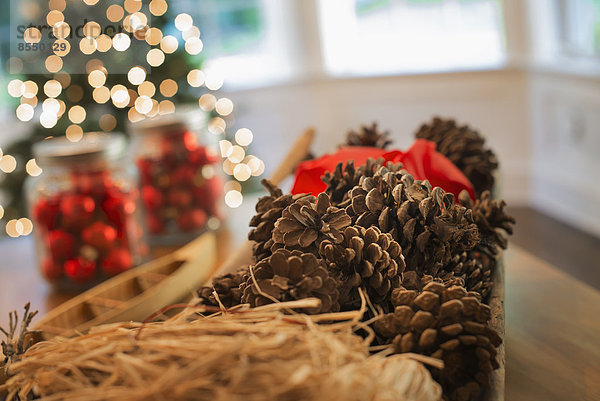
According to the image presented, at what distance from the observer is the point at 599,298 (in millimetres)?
796

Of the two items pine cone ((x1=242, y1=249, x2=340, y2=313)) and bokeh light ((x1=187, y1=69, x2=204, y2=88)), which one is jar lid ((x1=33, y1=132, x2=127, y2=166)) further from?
bokeh light ((x1=187, y1=69, x2=204, y2=88))

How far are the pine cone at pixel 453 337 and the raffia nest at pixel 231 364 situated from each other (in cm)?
A: 2

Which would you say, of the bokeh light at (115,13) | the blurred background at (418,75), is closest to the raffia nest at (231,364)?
the bokeh light at (115,13)

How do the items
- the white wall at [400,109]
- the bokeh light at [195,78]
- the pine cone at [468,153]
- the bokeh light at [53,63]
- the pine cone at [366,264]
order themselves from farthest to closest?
the white wall at [400,109] < the bokeh light at [195,78] < the bokeh light at [53,63] < the pine cone at [468,153] < the pine cone at [366,264]

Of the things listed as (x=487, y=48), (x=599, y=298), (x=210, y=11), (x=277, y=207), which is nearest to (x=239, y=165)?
(x=210, y=11)

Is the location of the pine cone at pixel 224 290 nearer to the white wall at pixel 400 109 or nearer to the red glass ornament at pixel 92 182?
the red glass ornament at pixel 92 182

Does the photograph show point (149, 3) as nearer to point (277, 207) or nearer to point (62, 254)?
point (62, 254)

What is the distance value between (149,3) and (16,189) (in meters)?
0.76

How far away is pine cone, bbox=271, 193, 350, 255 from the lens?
443mm

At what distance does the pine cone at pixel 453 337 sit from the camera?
1.24ft

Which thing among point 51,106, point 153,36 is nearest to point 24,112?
point 51,106

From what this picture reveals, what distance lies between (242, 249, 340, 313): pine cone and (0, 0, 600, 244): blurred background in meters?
2.37

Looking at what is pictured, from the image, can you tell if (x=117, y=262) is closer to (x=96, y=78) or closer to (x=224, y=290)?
(x=224, y=290)

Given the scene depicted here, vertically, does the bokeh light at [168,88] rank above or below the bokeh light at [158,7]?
below
